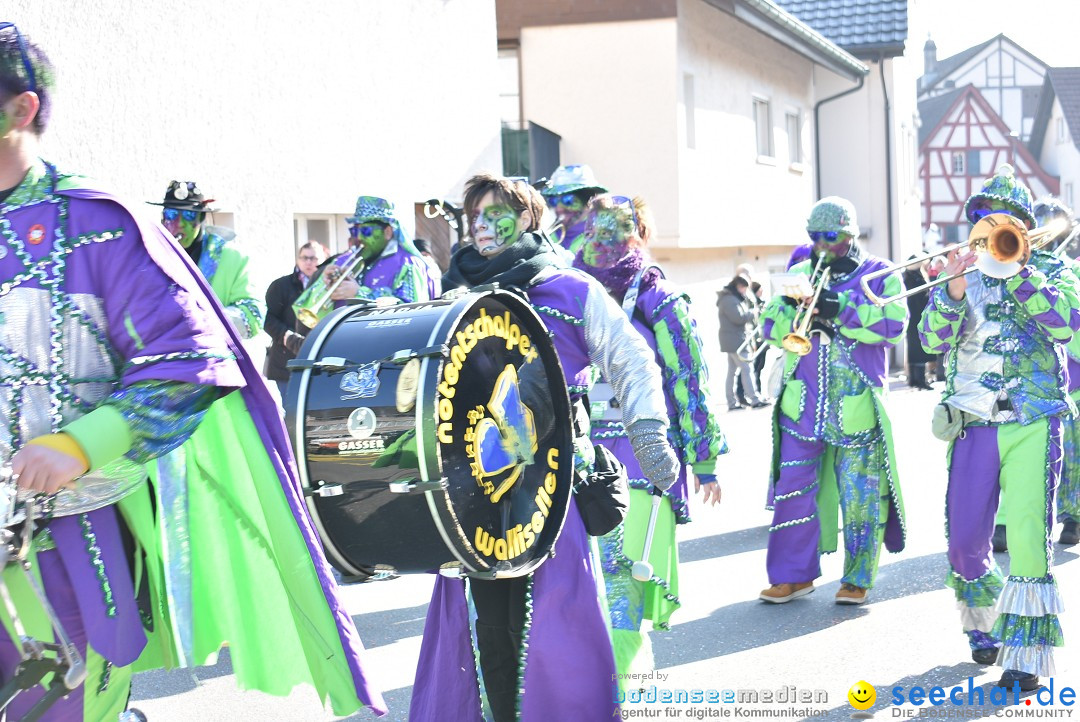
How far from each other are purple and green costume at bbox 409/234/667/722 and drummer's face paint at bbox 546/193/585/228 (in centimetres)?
271

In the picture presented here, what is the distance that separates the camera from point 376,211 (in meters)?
8.91

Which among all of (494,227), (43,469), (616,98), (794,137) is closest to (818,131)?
(794,137)

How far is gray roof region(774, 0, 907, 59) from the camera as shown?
28109 millimetres

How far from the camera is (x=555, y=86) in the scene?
773 inches

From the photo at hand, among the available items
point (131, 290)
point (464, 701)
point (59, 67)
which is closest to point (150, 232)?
point (131, 290)

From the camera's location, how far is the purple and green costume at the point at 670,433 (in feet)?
18.9

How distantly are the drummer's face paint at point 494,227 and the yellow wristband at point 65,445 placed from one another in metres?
1.94

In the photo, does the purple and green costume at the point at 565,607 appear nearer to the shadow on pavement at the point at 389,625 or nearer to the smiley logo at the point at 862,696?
the smiley logo at the point at 862,696

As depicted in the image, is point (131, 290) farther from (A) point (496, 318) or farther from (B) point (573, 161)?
(B) point (573, 161)

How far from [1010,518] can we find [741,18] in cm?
1609

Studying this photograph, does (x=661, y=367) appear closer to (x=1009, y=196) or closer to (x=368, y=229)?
(x=1009, y=196)

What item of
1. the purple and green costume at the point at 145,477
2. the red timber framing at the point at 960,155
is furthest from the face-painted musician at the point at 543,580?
the red timber framing at the point at 960,155

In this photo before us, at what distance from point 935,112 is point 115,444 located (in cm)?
6858

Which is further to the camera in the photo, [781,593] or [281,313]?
[281,313]
